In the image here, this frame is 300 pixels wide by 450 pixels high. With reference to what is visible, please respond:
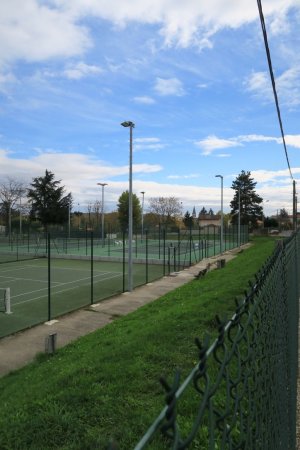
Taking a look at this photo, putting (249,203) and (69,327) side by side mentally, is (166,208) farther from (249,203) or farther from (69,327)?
(69,327)

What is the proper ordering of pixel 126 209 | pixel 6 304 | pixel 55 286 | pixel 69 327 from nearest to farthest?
pixel 69 327
pixel 6 304
pixel 55 286
pixel 126 209

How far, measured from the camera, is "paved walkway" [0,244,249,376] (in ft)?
35.4

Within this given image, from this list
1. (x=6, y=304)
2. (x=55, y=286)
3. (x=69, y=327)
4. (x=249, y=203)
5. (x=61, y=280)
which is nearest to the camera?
(x=69, y=327)

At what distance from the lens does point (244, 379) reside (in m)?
1.68

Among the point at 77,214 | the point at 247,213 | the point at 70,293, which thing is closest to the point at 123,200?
the point at 77,214

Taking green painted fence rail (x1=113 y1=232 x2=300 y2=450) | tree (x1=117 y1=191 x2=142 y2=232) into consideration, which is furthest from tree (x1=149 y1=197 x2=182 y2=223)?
green painted fence rail (x1=113 y1=232 x2=300 y2=450)

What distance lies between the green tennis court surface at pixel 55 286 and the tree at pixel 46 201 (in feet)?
171

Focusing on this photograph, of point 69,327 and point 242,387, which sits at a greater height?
point 242,387

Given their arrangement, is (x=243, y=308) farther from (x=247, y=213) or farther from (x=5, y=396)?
(x=247, y=213)

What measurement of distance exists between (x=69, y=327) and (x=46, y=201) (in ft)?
260

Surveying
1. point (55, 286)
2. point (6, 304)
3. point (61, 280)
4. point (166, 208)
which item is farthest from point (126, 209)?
point (6, 304)

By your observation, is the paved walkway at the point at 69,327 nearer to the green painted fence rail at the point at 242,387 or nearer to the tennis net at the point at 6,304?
the tennis net at the point at 6,304

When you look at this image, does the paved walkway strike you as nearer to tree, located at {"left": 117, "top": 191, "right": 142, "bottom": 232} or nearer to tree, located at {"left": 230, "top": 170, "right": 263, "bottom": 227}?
tree, located at {"left": 230, "top": 170, "right": 263, "bottom": 227}

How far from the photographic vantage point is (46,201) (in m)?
90.4
